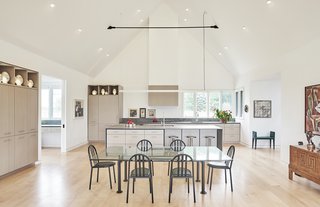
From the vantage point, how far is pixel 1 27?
4977 millimetres

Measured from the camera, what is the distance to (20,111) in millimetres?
5949

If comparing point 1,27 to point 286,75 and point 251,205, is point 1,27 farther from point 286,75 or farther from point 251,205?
point 286,75

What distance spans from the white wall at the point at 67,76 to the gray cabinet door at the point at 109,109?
2.27ft

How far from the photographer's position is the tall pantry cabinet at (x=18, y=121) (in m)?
5.37

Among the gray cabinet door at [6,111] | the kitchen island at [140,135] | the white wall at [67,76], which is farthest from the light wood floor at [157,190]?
the white wall at [67,76]

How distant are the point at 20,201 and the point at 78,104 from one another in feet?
19.3

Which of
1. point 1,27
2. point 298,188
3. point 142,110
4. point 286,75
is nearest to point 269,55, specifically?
point 286,75

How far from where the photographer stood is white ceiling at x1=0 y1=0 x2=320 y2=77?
5.07 m

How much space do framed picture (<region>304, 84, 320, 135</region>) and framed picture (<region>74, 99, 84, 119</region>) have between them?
7.43 m

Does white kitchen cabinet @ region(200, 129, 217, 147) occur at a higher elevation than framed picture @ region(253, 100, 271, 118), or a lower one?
lower

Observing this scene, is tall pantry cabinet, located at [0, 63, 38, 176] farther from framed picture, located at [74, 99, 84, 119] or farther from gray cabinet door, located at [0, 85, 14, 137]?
framed picture, located at [74, 99, 84, 119]

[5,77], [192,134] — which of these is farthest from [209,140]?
[5,77]

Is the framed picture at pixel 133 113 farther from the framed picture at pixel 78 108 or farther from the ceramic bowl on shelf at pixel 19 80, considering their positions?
the ceramic bowl on shelf at pixel 19 80

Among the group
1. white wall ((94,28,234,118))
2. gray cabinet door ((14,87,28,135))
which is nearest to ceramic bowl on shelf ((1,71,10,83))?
gray cabinet door ((14,87,28,135))
